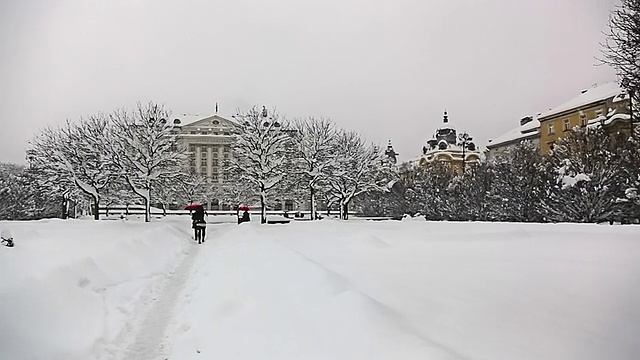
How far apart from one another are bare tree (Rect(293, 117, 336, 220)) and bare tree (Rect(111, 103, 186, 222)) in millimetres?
7240

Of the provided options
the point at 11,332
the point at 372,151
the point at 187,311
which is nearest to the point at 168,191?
the point at 372,151

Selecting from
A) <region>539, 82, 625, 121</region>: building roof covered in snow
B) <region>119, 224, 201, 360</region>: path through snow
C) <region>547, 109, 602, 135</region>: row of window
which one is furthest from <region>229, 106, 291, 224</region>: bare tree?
<region>539, 82, 625, 121</region>: building roof covered in snow

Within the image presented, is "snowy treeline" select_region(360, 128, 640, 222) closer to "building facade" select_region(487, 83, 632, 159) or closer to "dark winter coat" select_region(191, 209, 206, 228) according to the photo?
"building facade" select_region(487, 83, 632, 159)

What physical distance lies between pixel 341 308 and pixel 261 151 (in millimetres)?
26910

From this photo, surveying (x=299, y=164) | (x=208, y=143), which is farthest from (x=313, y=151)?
(x=208, y=143)

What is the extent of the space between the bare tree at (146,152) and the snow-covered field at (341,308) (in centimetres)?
1941

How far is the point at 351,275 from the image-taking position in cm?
687

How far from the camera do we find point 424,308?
476cm

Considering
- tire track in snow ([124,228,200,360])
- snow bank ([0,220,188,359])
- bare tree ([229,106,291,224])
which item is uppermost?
bare tree ([229,106,291,224])

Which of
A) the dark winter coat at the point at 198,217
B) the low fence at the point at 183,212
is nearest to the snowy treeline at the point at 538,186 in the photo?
the low fence at the point at 183,212

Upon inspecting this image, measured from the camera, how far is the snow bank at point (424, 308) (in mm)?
3598

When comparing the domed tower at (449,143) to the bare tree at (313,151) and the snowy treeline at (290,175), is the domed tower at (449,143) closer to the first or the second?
the snowy treeline at (290,175)

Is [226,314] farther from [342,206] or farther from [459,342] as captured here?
[342,206]

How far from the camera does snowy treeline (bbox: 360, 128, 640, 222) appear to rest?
35.6 feet
